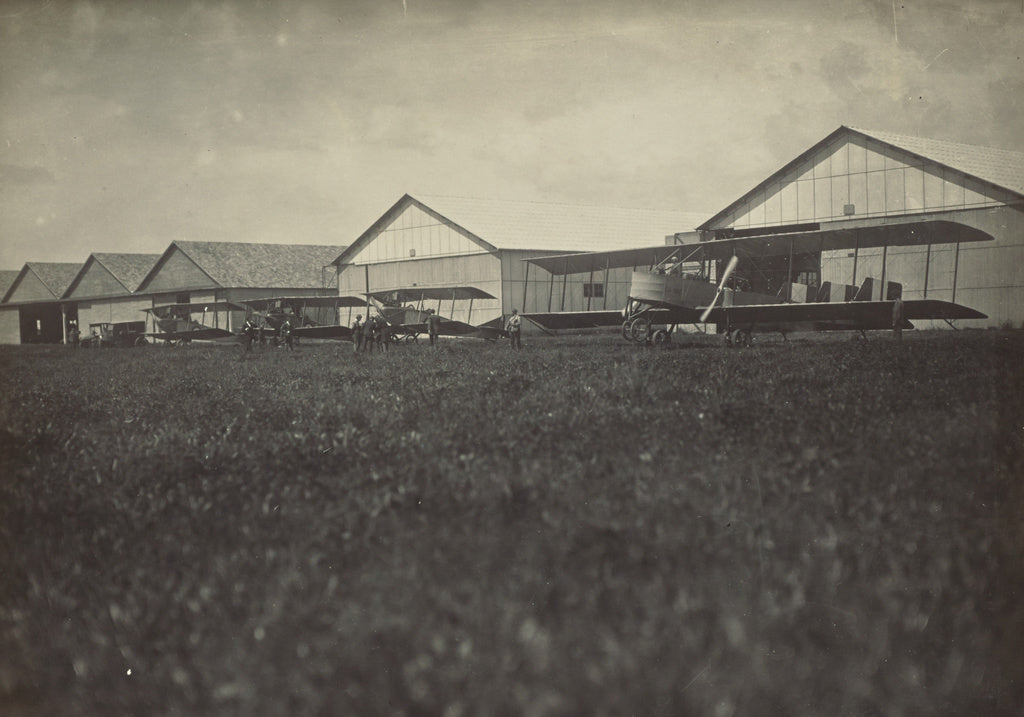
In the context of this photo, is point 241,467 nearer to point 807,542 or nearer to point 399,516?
point 399,516

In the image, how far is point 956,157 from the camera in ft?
86.7

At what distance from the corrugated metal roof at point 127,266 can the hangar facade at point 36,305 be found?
4960 millimetres

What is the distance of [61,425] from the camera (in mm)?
7496

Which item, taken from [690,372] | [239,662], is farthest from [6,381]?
[239,662]

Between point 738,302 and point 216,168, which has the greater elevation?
point 216,168

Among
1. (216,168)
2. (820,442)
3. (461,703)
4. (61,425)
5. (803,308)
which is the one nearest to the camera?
(461,703)

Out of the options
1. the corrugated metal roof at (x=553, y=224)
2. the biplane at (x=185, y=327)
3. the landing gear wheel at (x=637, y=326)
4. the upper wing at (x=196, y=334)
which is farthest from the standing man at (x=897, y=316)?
the upper wing at (x=196, y=334)

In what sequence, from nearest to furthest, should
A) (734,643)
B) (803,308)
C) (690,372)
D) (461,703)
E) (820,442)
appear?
(461,703)
(734,643)
(820,442)
(690,372)
(803,308)

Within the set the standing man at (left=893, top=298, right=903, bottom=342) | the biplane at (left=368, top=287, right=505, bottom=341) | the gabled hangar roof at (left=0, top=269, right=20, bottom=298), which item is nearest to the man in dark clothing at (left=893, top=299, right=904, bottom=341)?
the standing man at (left=893, top=298, right=903, bottom=342)

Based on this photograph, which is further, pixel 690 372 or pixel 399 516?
pixel 690 372

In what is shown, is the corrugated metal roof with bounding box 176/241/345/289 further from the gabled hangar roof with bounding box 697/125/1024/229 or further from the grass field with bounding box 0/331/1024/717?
the grass field with bounding box 0/331/1024/717

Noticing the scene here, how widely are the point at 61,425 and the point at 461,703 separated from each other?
22.6 ft

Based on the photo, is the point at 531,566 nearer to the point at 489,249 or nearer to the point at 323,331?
the point at 323,331

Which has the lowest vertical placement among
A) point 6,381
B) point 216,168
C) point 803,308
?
point 6,381
